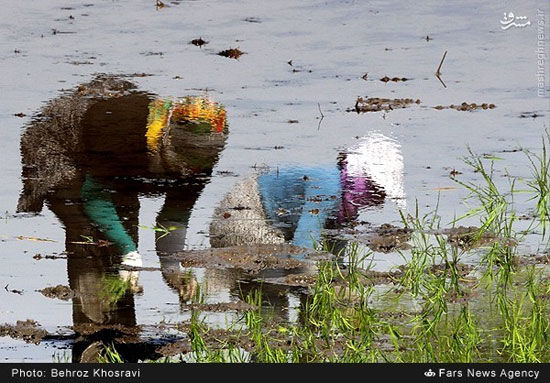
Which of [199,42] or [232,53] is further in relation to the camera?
[199,42]

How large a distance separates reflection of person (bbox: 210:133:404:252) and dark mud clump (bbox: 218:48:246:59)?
3.50 metres

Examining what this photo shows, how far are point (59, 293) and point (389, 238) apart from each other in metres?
2.08

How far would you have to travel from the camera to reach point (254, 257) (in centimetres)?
923

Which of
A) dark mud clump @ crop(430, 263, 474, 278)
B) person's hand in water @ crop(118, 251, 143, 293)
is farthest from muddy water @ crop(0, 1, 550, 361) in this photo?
dark mud clump @ crop(430, 263, 474, 278)

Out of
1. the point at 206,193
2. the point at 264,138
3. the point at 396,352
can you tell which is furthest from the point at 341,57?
the point at 396,352

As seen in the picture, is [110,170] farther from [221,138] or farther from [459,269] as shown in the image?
[459,269]

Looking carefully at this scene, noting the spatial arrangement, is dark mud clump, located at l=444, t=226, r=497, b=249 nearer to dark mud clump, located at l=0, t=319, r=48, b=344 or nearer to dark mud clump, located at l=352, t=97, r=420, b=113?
dark mud clump, located at l=0, t=319, r=48, b=344

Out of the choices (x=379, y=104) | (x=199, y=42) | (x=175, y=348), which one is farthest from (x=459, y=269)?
(x=199, y=42)

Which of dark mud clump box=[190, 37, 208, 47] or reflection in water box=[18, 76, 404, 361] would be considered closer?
reflection in water box=[18, 76, 404, 361]

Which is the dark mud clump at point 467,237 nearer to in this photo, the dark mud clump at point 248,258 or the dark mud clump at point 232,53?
the dark mud clump at point 248,258

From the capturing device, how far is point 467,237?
9555mm

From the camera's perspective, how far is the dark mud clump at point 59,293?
8477 mm

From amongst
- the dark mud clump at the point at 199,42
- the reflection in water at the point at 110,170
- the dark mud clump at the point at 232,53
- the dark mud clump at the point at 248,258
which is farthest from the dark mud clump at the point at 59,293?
the dark mud clump at the point at 199,42

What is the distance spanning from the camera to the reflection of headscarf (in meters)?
12.1
